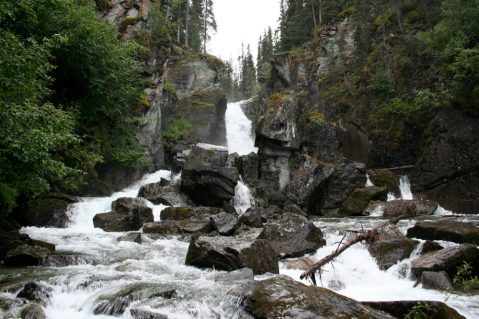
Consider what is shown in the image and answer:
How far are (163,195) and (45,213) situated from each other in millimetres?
7221

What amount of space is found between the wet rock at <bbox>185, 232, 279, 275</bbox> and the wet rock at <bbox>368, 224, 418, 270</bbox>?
140 inches

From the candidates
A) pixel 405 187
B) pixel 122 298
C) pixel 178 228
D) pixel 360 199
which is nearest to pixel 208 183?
pixel 178 228

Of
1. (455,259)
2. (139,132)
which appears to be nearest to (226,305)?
(455,259)

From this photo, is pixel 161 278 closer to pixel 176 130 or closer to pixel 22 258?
pixel 22 258

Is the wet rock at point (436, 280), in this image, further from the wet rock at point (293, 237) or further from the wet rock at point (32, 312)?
the wet rock at point (32, 312)

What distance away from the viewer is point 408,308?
7.37 metres

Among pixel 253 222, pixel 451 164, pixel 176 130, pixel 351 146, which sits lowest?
pixel 253 222

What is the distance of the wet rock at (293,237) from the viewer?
43.3ft

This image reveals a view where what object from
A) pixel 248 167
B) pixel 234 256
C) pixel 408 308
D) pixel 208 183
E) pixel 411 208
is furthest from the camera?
pixel 248 167

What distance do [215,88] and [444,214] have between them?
1112 inches

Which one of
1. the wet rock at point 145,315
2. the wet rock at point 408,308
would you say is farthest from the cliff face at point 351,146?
the wet rock at point 145,315

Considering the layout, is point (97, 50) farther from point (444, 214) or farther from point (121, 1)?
point (444, 214)

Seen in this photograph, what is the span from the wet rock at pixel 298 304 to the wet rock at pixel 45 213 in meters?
13.8

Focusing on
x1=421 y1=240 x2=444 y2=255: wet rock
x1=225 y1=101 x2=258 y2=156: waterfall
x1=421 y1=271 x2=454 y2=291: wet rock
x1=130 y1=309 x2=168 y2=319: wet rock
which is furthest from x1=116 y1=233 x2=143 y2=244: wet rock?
x1=225 y1=101 x2=258 y2=156: waterfall
